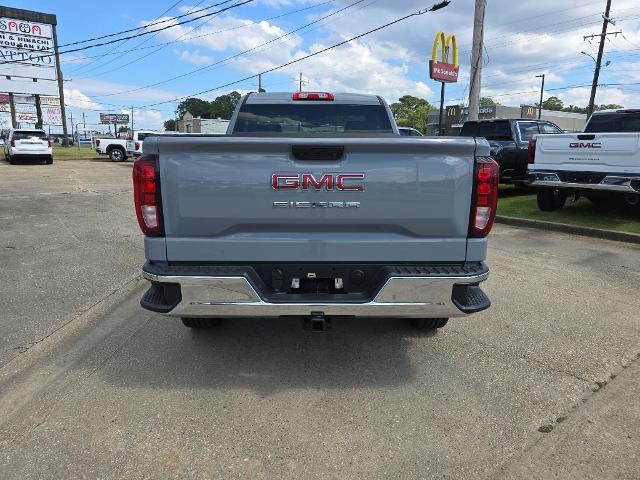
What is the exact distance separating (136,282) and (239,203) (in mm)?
3181

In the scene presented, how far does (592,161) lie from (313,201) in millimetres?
7094

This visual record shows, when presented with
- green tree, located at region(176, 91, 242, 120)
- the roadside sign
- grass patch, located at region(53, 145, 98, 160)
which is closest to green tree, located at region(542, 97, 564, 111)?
green tree, located at region(176, 91, 242, 120)

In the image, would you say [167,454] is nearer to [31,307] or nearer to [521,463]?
[521,463]

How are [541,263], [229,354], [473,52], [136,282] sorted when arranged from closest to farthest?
[229,354] < [136,282] < [541,263] < [473,52]

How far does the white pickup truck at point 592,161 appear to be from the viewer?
7590 millimetres

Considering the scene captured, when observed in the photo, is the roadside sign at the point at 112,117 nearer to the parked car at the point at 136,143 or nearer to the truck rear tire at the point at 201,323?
the parked car at the point at 136,143

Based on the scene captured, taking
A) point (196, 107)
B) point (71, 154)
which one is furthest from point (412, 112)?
point (71, 154)

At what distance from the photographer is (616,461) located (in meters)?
2.50

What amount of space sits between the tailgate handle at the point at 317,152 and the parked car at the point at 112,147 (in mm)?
29235

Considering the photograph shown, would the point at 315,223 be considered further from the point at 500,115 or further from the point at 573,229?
the point at 500,115

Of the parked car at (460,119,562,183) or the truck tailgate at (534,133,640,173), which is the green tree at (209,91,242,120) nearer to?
the parked car at (460,119,562,183)

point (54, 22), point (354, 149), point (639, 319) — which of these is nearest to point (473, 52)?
point (639, 319)

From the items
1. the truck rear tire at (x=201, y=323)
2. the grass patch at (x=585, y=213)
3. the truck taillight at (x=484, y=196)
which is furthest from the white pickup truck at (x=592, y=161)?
the truck rear tire at (x=201, y=323)

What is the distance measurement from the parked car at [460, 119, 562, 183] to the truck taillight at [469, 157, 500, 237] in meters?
9.12
